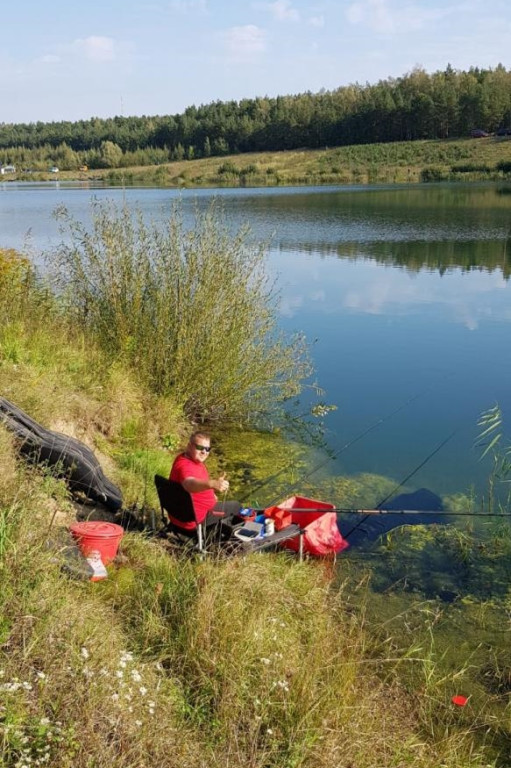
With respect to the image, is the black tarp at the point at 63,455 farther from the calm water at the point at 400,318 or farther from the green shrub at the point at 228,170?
the green shrub at the point at 228,170

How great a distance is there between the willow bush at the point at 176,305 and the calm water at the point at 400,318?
92 centimetres

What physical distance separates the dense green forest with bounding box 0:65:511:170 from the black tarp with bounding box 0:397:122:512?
8883 centimetres

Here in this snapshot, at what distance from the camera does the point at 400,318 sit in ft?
55.4

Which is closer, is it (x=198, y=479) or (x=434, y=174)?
(x=198, y=479)

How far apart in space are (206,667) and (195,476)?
2.00m

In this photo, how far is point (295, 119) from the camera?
10331 cm

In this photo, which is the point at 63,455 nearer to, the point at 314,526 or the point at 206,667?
the point at 314,526

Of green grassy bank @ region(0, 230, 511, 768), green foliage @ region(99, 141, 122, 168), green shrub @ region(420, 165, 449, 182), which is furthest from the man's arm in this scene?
green foliage @ region(99, 141, 122, 168)

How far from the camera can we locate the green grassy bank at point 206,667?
10.5 ft

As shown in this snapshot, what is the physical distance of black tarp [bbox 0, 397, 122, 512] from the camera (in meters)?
5.87

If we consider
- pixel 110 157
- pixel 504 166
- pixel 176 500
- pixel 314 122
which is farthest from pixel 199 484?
pixel 110 157

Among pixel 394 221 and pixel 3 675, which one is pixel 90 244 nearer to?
pixel 3 675

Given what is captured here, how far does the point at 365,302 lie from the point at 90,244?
33.1ft

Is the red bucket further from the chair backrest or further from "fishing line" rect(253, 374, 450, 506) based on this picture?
"fishing line" rect(253, 374, 450, 506)
